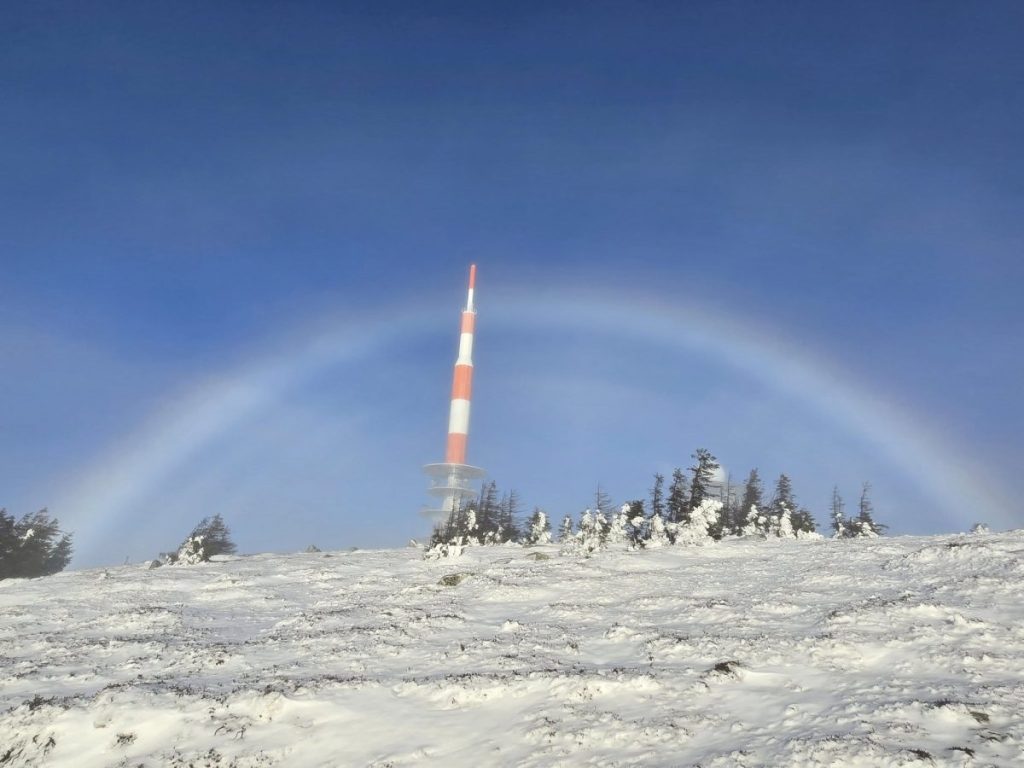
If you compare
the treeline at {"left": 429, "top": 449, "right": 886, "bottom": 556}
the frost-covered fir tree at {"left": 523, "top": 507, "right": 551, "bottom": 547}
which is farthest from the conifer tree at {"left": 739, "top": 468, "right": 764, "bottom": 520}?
the frost-covered fir tree at {"left": 523, "top": 507, "right": 551, "bottom": 547}

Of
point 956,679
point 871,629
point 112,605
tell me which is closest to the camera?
point 956,679

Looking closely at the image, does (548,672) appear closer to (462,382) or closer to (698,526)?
(698,526)

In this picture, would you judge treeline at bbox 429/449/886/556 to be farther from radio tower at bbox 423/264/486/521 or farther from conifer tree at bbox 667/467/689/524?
radio tower at bbox 423/264/486/521

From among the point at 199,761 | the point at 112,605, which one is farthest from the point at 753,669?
the point at 112,605

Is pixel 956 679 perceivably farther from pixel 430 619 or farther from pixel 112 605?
pixel 112 605

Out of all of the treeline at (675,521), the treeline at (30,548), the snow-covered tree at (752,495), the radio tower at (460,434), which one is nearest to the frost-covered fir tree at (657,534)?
the treeline at (675,521)
